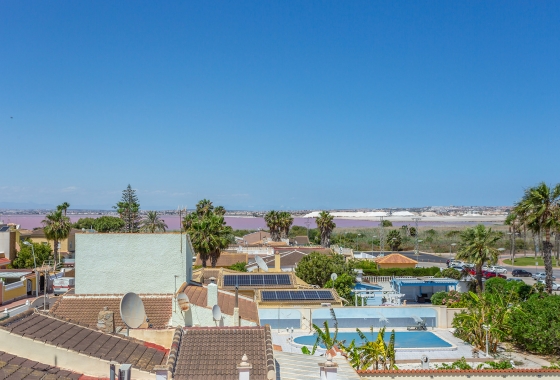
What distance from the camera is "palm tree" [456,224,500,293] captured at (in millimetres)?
40719

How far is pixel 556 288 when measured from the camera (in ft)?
166

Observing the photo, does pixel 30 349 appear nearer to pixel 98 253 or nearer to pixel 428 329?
pixel 98 253

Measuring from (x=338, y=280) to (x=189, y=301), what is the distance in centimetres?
2134

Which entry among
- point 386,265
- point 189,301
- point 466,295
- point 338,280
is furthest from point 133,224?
point 189,301

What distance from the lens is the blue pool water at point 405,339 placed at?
103 ft

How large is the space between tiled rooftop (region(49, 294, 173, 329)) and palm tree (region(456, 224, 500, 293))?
27155mm

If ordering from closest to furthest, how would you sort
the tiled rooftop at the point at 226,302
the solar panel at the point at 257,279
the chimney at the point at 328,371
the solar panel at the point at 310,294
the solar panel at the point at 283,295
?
the chimney at the point at 328,371
the tiled rooftop at the point at 226,302
the solar panel at the point at 283,295
the solar panel at the point at 310,294
the solar panel at the point at 257,279

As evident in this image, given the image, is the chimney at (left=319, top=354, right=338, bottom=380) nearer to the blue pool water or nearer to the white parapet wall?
the white parapet wall

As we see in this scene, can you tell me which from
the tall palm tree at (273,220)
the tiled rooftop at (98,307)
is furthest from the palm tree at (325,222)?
the tiled rooftop at (98,307)

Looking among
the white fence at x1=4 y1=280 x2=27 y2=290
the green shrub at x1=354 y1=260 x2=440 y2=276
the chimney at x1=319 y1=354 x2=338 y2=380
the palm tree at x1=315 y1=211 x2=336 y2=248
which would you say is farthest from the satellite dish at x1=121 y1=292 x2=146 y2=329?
the palm tree at x1=315 y1=211 x2=336 y2=248

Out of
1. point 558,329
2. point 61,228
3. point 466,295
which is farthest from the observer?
point 61,228

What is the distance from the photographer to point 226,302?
79.9 ft

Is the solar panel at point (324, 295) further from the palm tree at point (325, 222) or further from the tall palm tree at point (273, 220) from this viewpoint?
the tall palm tree at point (273, 220)

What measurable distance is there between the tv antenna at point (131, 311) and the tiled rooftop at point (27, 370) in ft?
11.5
